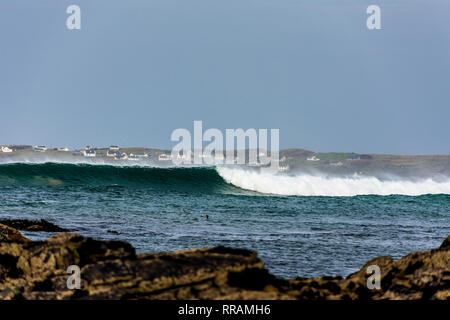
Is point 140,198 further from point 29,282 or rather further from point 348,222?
point 29,282

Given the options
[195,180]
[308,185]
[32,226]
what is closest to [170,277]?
[32,226]

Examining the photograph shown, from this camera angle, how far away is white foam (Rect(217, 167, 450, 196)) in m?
48.3

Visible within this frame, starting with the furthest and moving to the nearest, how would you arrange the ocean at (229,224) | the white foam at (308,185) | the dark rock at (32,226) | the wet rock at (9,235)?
the white foam at (308,185) < the dark rock at (32,226) < the ocean at (229,224) < the wet rock at (9,235)

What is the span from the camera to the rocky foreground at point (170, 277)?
6.63 m

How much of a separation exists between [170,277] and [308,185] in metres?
43.0

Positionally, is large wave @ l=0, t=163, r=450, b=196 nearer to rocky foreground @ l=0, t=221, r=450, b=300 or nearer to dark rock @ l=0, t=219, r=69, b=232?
dark rock @ l=0, t=219, r=69, b=232

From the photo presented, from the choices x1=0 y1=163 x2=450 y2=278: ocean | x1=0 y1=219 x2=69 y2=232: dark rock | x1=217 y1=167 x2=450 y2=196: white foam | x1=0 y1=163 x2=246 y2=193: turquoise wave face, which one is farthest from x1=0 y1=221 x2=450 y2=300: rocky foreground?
x1=217 y1=167 x2=450 y2=196: white foam

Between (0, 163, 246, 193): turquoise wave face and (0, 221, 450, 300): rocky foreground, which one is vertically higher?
(0, 221, 450, 300): rocky foreground

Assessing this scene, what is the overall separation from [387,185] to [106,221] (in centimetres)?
3794

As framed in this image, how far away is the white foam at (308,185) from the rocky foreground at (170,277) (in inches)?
1563

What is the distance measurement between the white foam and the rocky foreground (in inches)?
1563

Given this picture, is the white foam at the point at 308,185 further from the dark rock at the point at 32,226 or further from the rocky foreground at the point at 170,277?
the rocky foreground at the point at 170,277

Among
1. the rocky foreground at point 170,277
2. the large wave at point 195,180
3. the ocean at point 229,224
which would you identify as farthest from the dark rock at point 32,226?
the large wave at point 195,180
